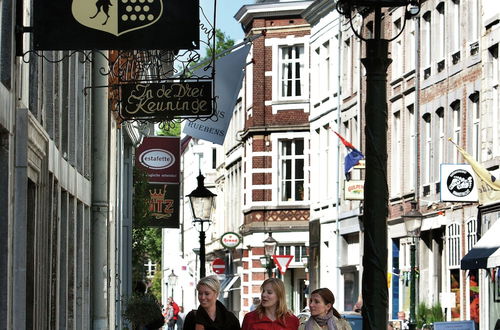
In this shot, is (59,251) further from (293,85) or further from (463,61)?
(293,85)

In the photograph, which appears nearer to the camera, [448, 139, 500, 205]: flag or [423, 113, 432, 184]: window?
[448, 139, 500, 205]: flag

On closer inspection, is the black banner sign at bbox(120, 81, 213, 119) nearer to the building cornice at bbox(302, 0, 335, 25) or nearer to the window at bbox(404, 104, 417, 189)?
the window at bbox(404, 104, 417, 189)

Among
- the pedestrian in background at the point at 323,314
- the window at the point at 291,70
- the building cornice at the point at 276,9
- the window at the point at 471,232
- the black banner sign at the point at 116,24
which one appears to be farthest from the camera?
the building cornice at the point at 276,9

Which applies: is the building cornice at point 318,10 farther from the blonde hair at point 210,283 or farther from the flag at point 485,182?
the blonde hair at point 210,283

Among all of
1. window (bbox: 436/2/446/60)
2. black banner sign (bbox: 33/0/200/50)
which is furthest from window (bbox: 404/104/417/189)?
black banner sign (bbox: 33/0/200/50)

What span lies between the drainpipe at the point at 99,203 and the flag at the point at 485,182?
12613 millimetres

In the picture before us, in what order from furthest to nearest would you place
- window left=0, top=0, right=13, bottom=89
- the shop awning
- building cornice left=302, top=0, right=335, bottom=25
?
building cornice left=302, top=0, right=335, bottom=25
the shop awning
window left=0, top=0, right=13, bottom=89

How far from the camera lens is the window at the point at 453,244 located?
3522 cm

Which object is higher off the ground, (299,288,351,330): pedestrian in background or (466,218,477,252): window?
(466,218,477,252): window

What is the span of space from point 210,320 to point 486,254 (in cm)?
1548

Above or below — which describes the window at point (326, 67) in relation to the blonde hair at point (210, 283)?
above

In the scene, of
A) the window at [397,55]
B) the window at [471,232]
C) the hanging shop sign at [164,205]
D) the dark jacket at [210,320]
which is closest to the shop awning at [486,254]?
the window at [471,232]

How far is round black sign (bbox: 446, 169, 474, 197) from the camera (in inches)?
1259

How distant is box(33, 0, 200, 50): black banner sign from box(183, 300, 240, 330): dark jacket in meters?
1.78
